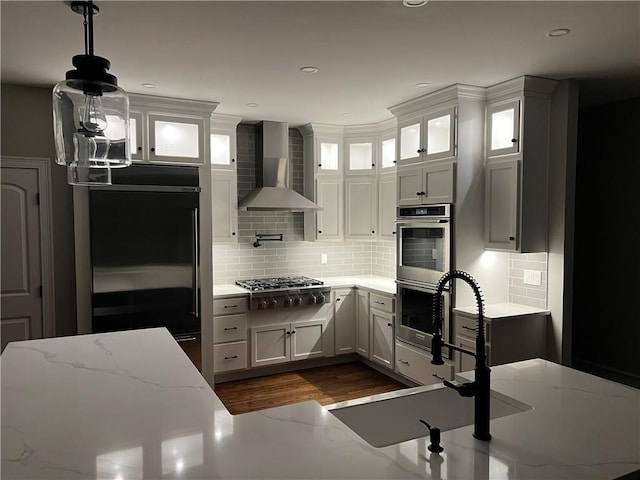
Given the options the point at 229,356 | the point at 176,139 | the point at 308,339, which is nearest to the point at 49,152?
the point at 176,139

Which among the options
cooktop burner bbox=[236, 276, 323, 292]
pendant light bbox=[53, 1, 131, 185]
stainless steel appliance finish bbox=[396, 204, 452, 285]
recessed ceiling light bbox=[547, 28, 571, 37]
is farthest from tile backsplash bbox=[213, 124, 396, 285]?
pendant light bbox=[53, 1, 131, 185]

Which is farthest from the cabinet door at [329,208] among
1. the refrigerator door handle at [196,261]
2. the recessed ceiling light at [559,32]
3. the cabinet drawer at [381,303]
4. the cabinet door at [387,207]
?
the recessed ceiling light at [559,32]

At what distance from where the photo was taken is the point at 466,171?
12.6 ft

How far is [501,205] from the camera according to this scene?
3758mm

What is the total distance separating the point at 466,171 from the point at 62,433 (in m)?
3.35

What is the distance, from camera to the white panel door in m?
3.67

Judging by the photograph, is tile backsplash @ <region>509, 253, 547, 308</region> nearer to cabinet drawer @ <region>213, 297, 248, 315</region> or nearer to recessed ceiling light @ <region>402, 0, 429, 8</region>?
recessed ceiling light @ <region>402, 0, 429, 8</region>

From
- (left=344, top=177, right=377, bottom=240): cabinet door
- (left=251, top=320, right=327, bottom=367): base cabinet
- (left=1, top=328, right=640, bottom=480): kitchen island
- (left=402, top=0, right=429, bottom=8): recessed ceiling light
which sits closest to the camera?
(left=1, top=328, right=640, bottom=480): kitchen island

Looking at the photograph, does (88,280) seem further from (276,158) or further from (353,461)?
(353,461)

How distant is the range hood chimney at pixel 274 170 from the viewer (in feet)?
16.2

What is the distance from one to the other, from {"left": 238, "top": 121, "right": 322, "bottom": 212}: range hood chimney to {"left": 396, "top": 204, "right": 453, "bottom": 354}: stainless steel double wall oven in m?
1.13

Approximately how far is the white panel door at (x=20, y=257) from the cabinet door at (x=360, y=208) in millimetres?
3039

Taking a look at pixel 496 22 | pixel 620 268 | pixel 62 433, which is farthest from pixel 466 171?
pixel 62 433

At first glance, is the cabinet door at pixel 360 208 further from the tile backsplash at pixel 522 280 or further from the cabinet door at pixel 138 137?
the cabinet door at pixel 138 137
